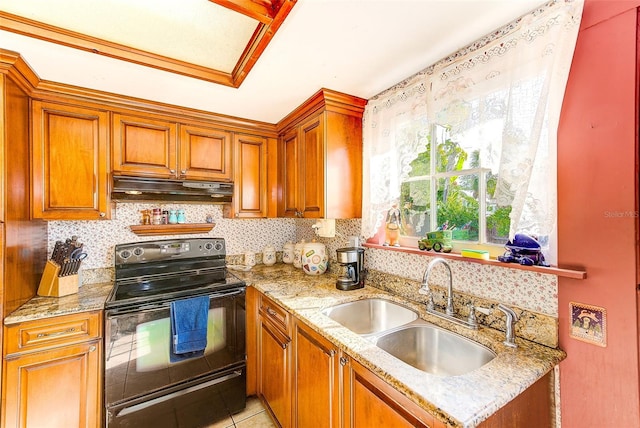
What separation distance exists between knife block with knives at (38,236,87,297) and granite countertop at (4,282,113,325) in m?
0.04

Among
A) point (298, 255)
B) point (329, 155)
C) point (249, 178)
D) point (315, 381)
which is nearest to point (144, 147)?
point (249, 178)

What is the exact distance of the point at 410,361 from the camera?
1.33m

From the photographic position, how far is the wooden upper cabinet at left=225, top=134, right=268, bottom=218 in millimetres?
2398

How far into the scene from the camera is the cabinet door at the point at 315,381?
125 centimetres

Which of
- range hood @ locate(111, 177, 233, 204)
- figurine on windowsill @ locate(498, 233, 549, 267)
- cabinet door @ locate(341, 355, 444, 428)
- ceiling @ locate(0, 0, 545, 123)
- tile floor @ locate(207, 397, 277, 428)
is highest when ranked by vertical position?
ceiling @ locate(0, 0, 545, 123)

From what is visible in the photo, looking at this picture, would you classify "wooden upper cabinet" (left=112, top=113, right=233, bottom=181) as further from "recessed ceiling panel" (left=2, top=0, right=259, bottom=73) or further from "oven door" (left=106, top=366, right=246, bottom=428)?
"oven door" (left=106, top=366, right=246, bottom=428)

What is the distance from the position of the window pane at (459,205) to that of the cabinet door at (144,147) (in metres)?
1.96

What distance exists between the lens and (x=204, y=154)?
89.0 inches

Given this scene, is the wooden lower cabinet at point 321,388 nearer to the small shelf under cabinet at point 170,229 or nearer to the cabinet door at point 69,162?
the small shelf under cabinet at point 170,229

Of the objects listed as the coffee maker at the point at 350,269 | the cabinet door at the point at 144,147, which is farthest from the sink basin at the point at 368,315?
the cabinet door at the point at 144,147

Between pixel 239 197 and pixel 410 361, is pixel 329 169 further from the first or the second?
pixel 410 361

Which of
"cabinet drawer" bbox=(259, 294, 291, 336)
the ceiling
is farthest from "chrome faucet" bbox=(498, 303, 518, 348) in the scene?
the ceiling

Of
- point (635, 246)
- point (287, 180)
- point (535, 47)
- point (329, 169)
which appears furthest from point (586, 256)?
point (287, 180)

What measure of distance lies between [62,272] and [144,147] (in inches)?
38.9
